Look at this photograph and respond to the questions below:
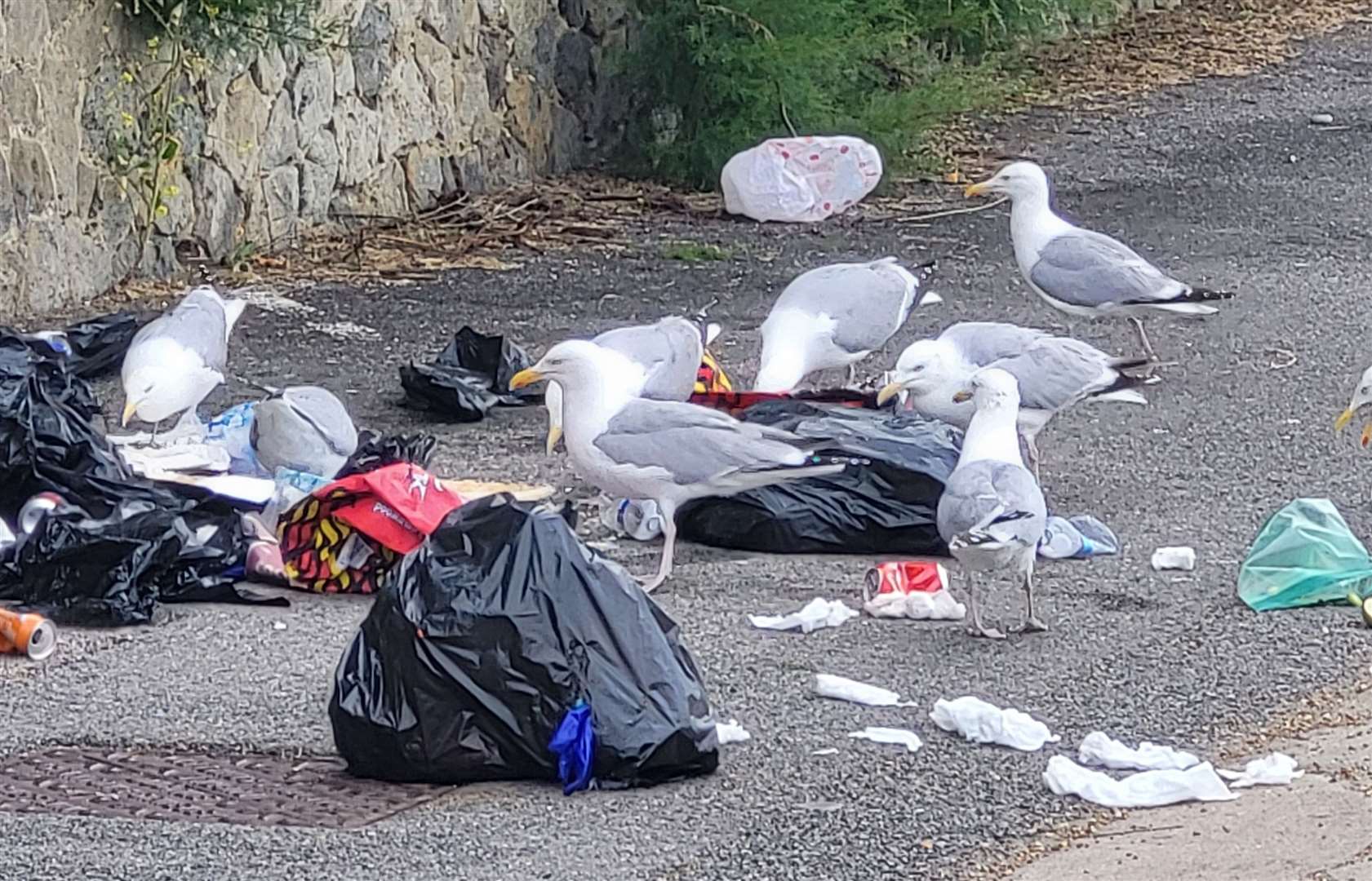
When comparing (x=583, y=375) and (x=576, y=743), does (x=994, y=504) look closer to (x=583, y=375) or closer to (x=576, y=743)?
(x=583, y=375)

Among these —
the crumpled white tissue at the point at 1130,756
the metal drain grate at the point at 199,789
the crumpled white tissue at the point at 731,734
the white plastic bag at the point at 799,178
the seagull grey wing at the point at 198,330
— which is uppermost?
the seagull grey wing at the point at 198,330

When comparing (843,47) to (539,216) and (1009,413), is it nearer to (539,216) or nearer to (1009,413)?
(539,216)

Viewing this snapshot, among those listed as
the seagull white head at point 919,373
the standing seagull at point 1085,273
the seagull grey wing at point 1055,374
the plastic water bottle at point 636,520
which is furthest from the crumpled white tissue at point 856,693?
the standing seagull at point 1085,273

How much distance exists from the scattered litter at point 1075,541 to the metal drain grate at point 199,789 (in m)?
2.43

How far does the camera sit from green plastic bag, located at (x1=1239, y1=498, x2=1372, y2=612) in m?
6.05

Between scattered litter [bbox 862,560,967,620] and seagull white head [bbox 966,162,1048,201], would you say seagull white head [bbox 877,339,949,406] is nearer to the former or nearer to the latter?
scattered litter [bbox 862,560,967,620]

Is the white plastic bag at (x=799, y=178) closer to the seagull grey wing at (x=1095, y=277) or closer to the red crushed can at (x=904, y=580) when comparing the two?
the seagull grey wing at (x=1095, y=277)

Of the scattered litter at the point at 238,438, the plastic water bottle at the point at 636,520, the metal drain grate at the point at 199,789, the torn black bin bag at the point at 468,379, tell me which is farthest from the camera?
the torn black bin bag at the point at 468,379

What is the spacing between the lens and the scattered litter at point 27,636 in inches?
226

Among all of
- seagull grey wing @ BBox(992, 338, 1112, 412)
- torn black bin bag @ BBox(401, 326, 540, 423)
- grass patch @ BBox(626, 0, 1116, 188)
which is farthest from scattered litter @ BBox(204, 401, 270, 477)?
grass patch @ BBox(626, 0, 1116, 188)

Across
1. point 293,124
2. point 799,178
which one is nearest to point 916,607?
point 293,124

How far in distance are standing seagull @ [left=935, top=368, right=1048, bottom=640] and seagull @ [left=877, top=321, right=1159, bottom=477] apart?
103cm

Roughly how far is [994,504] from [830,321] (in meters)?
2.53

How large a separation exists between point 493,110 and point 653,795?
323 inches
